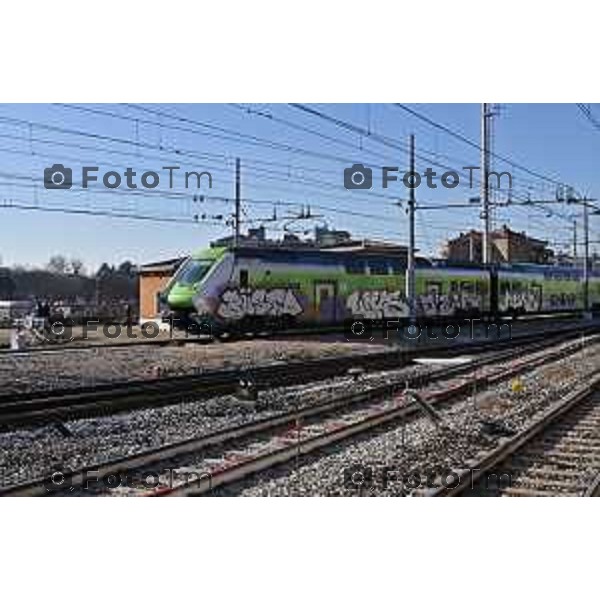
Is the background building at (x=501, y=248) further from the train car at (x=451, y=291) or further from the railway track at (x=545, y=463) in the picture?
the railway track at (x=545, y=463)

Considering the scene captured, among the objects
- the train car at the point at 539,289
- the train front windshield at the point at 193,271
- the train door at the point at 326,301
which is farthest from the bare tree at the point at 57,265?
the train car at the point at 539,289

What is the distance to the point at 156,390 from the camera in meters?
10.7

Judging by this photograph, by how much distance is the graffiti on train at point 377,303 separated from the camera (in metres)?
18.0

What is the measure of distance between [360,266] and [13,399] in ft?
28.6

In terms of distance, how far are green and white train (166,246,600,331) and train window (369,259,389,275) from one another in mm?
21

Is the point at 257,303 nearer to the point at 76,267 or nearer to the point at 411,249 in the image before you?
the point at 411,249

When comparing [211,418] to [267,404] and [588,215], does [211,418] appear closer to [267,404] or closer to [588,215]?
[267,404]

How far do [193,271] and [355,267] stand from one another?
4.13 meters

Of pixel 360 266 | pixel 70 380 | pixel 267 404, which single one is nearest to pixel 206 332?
pixel 360 266

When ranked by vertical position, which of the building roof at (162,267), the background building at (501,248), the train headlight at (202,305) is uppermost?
the background building at (501,248)

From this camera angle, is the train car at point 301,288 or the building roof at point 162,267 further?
the train car at point 301,288

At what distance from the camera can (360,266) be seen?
17266mm

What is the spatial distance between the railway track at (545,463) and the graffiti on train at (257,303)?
856 centimetres
